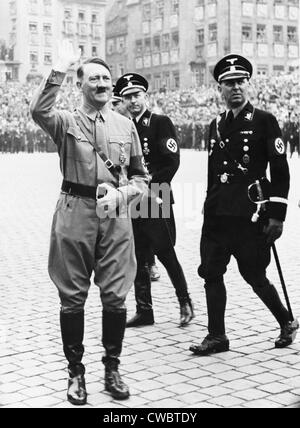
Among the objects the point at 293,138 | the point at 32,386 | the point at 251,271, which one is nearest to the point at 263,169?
the point at 251,271

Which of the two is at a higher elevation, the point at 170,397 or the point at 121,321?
the point at 121,321

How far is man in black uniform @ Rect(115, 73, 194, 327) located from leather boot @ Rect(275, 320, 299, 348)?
0.90 m

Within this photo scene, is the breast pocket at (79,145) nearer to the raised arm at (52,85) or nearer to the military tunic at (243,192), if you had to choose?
the raised arm at (52,85)

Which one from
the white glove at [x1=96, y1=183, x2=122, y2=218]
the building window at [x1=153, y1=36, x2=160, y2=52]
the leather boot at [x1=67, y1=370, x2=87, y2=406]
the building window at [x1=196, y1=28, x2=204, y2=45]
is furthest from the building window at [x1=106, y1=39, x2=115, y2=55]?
the leather boot at [x1=67, y1=370, x2=87, y2=406]

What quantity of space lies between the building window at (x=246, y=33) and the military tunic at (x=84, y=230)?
60.6 meters

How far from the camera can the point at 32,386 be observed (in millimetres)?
4723

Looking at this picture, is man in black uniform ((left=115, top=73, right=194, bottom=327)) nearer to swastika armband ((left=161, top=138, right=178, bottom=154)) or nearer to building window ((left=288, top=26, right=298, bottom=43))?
swastika armband ((left=161, top=138, right=178, bottom=154))

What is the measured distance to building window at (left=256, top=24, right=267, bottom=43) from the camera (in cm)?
6353

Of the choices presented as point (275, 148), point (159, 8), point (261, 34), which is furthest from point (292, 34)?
point (275, 148)

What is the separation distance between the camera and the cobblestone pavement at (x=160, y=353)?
14.7 feet

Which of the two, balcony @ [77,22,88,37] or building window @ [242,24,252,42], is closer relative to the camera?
building window @ [242,24,252,42]

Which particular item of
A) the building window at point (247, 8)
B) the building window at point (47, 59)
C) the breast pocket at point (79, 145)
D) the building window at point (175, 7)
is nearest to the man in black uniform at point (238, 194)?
the breast pocket at point (79, 145)
